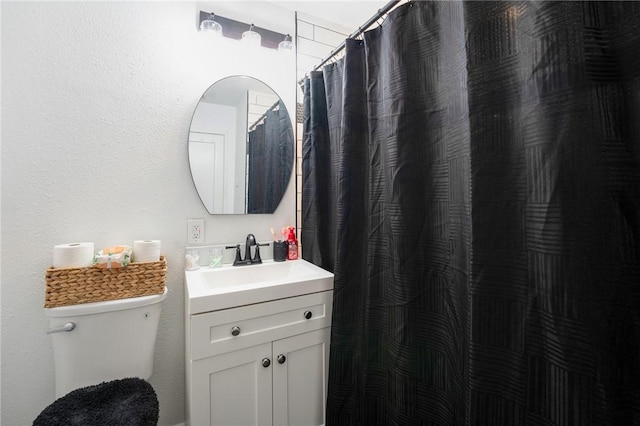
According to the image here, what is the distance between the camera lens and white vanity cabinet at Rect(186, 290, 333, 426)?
0.98 metres

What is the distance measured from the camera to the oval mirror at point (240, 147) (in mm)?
1425

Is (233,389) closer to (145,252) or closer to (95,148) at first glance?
(145,252)

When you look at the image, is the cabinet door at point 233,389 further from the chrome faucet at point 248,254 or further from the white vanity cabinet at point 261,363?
the chrome faucet at point 248,254

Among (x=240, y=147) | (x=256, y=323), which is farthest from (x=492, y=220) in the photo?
(x=240, y=147)

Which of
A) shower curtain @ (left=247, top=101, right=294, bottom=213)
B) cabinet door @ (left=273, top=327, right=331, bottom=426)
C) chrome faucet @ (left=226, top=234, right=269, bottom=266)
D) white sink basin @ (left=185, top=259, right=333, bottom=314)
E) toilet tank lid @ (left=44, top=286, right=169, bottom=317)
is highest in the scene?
shower curtain @ (left=247, top=101, right=294, bottom=213)

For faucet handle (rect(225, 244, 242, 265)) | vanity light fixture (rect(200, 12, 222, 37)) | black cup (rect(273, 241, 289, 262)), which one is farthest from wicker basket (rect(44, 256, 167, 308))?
vanity light fixture (rect(200, 12, 222, 37))

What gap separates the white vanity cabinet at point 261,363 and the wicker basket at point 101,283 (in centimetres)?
29

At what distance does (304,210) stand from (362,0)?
1.40 metres

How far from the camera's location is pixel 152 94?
1319mm

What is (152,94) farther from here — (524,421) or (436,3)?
(524,421)

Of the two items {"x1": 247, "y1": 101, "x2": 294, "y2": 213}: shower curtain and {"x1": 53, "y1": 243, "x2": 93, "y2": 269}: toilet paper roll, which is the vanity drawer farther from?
{"x1": 247, "y1": 101, "x2": 294, "y2": 213}: shower curtain

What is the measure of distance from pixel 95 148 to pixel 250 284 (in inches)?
39.1

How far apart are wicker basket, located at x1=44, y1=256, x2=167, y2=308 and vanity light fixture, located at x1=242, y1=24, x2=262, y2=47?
1.35m

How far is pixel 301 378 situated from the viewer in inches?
46.5
